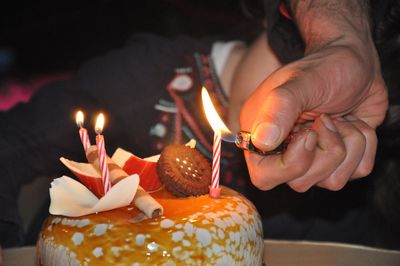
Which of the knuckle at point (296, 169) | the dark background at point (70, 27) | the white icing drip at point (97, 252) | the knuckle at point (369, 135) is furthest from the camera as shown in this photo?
the dark background at point (70, 27)

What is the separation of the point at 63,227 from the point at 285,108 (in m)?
0.34

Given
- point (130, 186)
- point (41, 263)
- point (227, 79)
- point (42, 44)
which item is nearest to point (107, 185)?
point (130, 186)

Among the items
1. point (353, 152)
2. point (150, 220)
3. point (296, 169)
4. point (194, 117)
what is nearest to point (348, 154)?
point (353, 152)

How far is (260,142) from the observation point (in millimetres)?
810

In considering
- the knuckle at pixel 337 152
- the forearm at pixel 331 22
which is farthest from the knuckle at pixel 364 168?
the forearm at pixel 331 22

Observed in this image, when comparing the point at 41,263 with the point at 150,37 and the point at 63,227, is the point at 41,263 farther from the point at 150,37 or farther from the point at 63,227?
the point at 150,37

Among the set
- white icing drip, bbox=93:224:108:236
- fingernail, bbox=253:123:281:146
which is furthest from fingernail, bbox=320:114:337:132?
white icing drip, bbox=93:224:108:236

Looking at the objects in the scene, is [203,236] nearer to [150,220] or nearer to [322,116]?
[150,220]

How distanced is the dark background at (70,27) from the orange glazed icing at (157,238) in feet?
7.18

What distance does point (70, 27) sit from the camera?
3.07 metres

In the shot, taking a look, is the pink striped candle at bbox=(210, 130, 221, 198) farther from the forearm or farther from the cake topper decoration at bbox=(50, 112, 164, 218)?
the forearm

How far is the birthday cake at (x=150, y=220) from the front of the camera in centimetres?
76

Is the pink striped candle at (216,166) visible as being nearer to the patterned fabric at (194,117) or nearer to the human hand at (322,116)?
the human hand at (322,116)

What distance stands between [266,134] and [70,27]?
8.03 ft
